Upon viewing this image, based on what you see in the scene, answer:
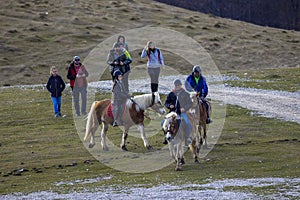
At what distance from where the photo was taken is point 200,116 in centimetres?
2619

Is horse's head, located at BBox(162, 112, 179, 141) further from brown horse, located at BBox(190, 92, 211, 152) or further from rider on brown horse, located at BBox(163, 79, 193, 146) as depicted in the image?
brown horse, located at BBox(190, 92, 211, 152)

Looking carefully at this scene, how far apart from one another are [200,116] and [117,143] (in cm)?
446

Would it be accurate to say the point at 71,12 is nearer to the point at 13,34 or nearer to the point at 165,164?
the point at 13,34

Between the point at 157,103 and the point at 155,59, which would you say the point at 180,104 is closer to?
the point at 157,103

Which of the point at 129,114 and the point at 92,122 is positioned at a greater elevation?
the point at 129,114

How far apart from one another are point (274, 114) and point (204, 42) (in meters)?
37.3

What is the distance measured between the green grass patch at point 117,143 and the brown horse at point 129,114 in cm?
81

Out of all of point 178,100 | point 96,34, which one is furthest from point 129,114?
point 96,34

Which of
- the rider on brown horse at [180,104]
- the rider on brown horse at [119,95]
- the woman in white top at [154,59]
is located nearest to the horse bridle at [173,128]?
the rider on brown horse at [180,104]

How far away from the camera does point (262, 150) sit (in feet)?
87.2

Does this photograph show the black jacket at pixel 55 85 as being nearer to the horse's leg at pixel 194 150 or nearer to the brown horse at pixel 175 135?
the horse's leg at pixel 194 150

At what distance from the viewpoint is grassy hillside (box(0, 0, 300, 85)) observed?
63.6m

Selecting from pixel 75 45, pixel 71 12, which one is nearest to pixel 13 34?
pixel 75 45

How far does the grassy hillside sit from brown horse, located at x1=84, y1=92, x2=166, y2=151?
1124 inches
